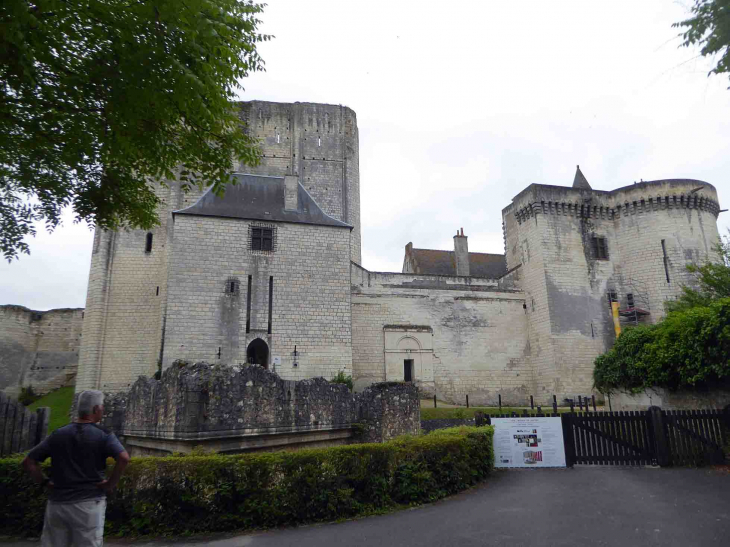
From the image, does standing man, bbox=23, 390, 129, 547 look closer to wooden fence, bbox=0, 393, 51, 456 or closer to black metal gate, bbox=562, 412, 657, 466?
wooden fence, bbox=0, 393, 51, 456

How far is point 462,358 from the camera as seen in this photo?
3123 cm

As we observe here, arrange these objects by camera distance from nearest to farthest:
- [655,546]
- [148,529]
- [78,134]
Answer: [655,546] → [148,529] → [78,134]

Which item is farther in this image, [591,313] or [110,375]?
[591,313]

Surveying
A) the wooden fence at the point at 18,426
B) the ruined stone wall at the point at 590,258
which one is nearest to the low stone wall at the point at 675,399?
the ruined stone wall at the point at 590,258

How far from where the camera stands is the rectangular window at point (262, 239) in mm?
25719

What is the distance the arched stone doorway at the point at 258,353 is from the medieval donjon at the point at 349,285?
4.7 inches

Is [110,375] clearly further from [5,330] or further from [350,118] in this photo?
[350,118]

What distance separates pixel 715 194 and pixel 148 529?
37.4 m

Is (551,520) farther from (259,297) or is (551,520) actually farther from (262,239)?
(262,239)

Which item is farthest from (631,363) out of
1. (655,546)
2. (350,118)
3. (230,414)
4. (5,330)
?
(5,330)

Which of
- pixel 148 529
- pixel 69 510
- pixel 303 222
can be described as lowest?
pixel 148 529

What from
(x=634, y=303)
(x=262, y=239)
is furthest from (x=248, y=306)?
(x=634, y=303)

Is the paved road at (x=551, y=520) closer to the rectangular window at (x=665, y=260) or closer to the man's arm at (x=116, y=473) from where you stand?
the man's arm at (x=116, y=473)

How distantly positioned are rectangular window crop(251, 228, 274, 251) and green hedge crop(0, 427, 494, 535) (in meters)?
18.4
